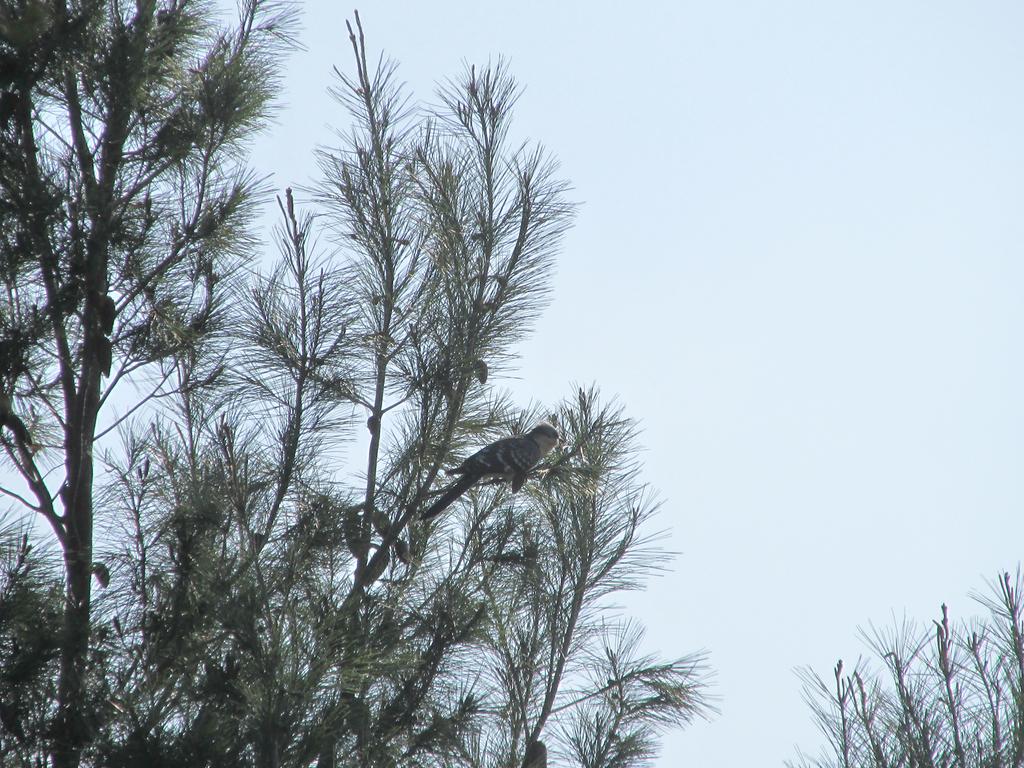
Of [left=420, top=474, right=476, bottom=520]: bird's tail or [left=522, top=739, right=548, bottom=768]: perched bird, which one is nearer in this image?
[left=522, top=739, right=548, bottom=768]: perched bird

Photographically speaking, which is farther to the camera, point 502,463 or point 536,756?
point 502,463

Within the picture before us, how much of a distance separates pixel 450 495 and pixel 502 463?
0.79ft

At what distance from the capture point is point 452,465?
4.23 metres

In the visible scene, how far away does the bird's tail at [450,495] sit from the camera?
4.36 metres

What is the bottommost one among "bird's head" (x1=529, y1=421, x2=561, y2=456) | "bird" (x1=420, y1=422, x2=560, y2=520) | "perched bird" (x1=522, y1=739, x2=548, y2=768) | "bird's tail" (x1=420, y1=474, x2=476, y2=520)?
"perched bird" (x1=522, y1=739, x2=548, y2=768)

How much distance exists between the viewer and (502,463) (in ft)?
14.5

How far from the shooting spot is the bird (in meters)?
4.31

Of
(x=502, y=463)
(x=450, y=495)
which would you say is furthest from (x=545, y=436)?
(x=450, y=495)

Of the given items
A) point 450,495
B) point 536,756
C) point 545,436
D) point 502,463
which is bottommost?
point 536,756

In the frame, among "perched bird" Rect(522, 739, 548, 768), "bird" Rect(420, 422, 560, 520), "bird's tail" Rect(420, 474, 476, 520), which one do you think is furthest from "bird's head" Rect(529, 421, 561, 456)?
"perched bird" Rect(522, 739, 548, 768)

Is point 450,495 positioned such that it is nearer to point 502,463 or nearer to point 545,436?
point 502,463

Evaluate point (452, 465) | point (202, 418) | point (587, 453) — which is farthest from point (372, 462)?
point (587, 453)

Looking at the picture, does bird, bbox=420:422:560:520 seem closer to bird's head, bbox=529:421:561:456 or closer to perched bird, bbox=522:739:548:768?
bird's head, bbox=529:421:561:456

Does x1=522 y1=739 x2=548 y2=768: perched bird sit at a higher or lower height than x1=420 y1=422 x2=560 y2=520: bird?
lower
